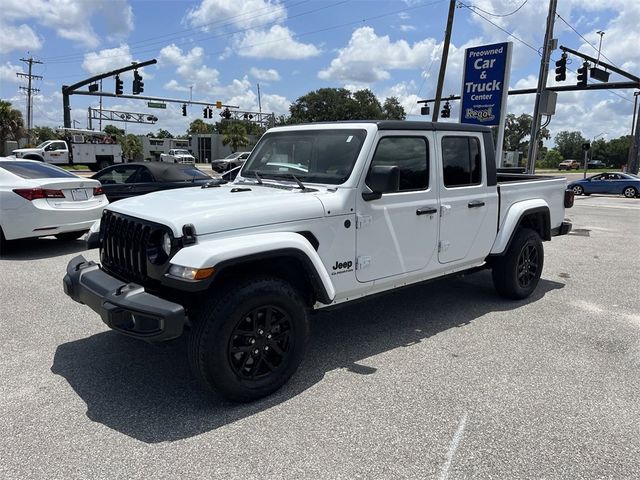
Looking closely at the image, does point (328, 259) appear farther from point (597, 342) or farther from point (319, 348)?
point (597, 342)

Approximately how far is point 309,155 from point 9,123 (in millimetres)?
44927

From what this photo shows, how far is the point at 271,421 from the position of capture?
3.16 metres

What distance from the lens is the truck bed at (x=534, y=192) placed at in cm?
532

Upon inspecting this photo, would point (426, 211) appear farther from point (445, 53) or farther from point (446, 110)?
point (446, 110)

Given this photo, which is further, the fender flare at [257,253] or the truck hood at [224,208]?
the truck hood at [224,208]

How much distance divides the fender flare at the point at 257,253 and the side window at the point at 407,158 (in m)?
1.02

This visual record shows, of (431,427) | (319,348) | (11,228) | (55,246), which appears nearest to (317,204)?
(319,348)

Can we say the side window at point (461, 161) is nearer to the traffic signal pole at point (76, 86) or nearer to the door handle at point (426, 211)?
the door handle at point (426, 211)

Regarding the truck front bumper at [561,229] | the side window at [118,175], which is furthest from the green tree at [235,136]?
the truck front bumper at [561,229]

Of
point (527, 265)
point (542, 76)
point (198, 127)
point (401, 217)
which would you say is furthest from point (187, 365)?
point (198, 127)

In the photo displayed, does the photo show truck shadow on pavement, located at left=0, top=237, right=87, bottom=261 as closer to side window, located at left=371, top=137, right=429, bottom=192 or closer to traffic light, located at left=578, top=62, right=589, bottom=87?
side window, located at left=371, top=137, right=429, bottom=192

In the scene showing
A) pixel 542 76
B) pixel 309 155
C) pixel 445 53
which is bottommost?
pixel 309 155

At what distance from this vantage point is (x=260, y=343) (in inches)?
132

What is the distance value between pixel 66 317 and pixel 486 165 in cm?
444
